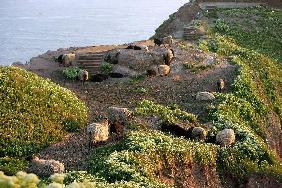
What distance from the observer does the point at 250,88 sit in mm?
41719

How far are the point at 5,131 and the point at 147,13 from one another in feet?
398

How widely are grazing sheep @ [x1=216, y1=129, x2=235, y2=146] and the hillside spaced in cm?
30

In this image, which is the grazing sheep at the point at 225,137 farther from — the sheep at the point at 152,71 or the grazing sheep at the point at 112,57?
the grazing sheep at the point at 112,57

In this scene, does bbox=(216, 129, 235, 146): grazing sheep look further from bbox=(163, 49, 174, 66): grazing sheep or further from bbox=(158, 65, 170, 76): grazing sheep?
bbox=(163, 49, 174, 66): grazing sheep

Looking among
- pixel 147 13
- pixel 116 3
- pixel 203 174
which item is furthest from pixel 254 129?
pixel 116 3

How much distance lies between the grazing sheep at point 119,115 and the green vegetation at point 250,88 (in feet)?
18.1

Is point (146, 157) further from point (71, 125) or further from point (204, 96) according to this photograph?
point (204, 96)

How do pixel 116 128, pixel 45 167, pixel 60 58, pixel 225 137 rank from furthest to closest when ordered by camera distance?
pixel 60 58, pixel 225 137, pixel 116 128, pixel 45 167

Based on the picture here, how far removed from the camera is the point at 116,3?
566ft

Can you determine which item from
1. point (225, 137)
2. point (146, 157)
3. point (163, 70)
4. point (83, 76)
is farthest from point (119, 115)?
point (163, 70)

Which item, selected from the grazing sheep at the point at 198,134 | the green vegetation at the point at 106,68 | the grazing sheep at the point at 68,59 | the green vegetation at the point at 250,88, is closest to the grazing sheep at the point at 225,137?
the green vegetation at the point at 250,88

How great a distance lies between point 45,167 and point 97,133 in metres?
4.50

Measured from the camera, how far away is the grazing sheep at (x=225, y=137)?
3088cm

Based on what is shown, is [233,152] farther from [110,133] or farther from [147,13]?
[147,13]
